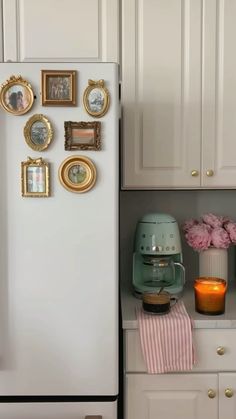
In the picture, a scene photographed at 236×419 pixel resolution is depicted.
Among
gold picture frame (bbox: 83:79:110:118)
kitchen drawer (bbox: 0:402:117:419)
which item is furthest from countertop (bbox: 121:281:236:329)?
gold picture frame (bbox: 83:79:110:118)

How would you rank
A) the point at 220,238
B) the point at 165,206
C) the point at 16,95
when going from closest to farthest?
1. the point at 16,95
2. the point at 220,238
3. the point at 165,206

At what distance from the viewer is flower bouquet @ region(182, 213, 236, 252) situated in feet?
6.57

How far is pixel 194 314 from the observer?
67.9 inches

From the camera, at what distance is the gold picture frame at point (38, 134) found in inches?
57.1

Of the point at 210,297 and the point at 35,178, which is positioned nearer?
the point at 35,178

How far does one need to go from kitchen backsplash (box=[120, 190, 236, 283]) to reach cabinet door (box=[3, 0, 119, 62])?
0.68 meters

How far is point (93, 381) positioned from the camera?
1508 millimetres

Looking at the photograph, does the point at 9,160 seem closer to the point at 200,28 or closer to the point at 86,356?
the point at 86,356

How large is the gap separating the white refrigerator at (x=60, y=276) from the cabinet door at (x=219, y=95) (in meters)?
0.58

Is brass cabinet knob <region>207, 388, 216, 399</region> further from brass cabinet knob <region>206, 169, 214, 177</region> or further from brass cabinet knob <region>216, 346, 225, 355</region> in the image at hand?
brass cabinet knob <region>206, 169, 214, 177</region>

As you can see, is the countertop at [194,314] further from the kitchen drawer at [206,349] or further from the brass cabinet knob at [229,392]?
the brass cabinet knob at [229,392]

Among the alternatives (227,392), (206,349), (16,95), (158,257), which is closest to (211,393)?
(227,392)

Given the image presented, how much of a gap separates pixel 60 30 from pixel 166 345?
1284 millimetres

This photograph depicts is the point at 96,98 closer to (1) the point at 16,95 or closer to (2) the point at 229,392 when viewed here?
(1) the point at 16,95
